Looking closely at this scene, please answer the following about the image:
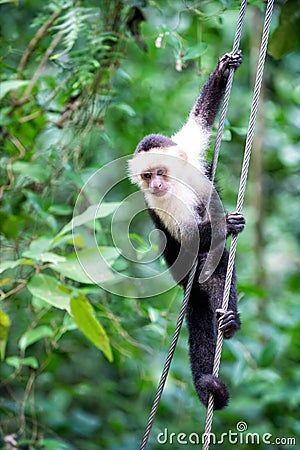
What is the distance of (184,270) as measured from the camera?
2789 millimetres

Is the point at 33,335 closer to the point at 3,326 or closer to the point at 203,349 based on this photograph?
the point at 3,326

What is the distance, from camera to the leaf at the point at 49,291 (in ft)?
8.67

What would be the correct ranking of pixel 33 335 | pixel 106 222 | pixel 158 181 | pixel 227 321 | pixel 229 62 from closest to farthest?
pixel 227 321, pixel 229 62, pixel 158 181, pixel 33 335, pixel 106 222

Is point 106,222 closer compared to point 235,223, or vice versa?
point 235,223

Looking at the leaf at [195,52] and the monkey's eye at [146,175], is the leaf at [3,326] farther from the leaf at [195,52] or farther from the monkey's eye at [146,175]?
the leaf at [195,52]

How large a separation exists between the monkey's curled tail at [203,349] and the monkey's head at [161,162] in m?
0.50

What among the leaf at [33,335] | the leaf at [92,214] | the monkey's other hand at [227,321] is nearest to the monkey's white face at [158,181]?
the leaf at [92,214]

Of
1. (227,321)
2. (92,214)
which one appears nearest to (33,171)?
(92,214)

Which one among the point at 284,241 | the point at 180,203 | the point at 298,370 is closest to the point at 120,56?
the point at 180,203

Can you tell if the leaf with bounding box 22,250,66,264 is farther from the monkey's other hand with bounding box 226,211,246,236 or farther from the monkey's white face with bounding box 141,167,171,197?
the monkey's other hand with bounding box 226,211,246,236

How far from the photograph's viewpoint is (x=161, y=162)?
8.92 ft

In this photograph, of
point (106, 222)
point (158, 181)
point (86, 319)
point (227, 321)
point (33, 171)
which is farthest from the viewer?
point (106, 222)

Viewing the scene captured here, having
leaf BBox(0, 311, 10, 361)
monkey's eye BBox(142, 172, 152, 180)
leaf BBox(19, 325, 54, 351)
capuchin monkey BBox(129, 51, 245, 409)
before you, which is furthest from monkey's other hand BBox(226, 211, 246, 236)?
leaf BBox(19, 325, 54, 351)

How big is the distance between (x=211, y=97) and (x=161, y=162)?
35 cm
